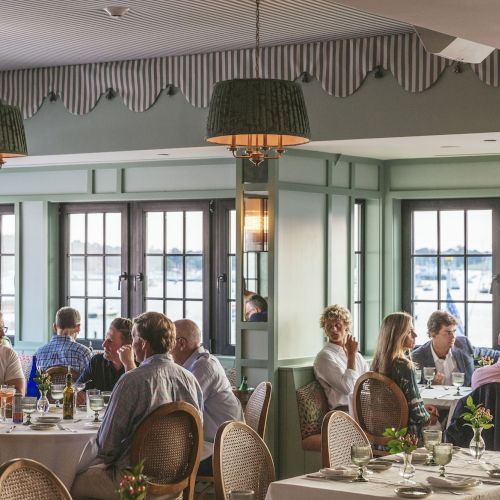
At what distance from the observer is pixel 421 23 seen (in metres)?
4.09

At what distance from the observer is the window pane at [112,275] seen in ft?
33.0

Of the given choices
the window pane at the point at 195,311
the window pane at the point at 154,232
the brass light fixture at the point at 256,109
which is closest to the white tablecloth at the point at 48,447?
the brass light fixture at the point at 256,109

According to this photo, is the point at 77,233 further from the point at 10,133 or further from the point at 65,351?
the point at 10,133

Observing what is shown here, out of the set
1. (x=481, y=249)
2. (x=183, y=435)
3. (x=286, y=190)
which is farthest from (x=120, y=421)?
(x=481, y=249)

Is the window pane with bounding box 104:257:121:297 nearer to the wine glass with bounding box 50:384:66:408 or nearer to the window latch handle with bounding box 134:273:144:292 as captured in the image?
the window latch handle with bounding box 134:273:144:292

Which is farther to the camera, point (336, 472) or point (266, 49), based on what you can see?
point (266, 49)

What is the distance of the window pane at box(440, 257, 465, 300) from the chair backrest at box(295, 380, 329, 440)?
5.70 ft

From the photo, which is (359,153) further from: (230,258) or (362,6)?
(362,6)

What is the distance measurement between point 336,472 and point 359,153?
14.7ft

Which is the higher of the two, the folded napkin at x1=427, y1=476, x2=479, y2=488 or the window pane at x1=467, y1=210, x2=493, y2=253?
the window pane at x1=467, y1=210, x2=493, y2=253

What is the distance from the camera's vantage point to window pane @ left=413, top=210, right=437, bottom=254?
9461 mm

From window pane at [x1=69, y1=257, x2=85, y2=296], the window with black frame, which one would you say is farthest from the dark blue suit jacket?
window pane at [x1=69, y1=257, x2=85, y2=296]

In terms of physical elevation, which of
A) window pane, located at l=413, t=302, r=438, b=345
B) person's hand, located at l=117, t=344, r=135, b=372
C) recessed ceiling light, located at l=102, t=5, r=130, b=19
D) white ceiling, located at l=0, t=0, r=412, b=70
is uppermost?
white ceiling, located at l=0, t=0, r=412, b=70

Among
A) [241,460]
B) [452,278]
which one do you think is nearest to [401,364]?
[452,278]
